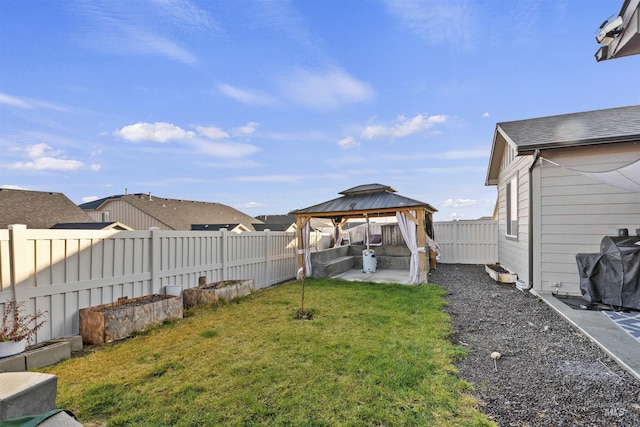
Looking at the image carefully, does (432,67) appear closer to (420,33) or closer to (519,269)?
(420,33)

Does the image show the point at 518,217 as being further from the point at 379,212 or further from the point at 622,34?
the point at 622,34

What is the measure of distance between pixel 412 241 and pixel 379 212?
4.64 ft

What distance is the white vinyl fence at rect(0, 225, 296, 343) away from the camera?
3.24 m

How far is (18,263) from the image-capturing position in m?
3.20

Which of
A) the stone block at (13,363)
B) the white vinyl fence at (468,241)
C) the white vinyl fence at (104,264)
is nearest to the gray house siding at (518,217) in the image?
the white vinyl fence at (468,241)

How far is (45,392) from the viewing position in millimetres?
1847

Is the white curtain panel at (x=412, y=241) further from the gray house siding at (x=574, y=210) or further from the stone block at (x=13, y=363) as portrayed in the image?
the stone block at (x=13, y=363)

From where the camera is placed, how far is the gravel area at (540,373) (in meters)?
2.12

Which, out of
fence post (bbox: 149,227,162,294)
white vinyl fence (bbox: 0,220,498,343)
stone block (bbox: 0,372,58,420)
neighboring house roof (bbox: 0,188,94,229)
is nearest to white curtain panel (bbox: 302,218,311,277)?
white vinyl fence (bbox: 0,220,498,343)

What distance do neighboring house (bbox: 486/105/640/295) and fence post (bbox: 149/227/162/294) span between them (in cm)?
679

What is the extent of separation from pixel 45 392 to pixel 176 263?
11.7ft

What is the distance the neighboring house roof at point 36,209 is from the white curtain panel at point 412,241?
16.8 m

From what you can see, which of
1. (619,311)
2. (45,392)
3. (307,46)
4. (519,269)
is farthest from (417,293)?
(307,46)

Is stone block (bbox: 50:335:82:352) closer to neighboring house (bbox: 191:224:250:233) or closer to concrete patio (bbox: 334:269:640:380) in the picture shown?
concrete patio (bbox: 334:269:640:380)
